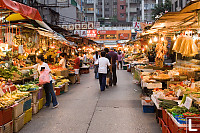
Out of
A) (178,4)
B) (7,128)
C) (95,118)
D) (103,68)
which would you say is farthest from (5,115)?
(178,4)

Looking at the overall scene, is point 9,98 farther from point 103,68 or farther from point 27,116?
point 103,68

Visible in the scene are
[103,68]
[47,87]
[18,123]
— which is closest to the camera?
[18,123]

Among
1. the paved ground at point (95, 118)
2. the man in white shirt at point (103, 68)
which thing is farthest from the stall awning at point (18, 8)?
the man in white shirt at point (103, 68)

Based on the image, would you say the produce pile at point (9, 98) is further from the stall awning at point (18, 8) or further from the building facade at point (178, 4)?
the building facade at point (178, 4)

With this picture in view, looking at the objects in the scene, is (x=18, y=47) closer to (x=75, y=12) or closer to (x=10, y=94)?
(x=10, y=94)

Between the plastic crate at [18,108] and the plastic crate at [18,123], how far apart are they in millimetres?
93

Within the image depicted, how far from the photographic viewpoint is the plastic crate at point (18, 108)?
5.74m

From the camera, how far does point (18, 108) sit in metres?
5.96

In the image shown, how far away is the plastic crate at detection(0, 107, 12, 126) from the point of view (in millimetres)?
5203

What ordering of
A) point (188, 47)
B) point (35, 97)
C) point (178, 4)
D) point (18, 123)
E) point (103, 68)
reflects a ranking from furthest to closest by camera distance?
point (178, 4) < point (103, 68) < point (35, 97) < point (188, 47) < point (18, 123)

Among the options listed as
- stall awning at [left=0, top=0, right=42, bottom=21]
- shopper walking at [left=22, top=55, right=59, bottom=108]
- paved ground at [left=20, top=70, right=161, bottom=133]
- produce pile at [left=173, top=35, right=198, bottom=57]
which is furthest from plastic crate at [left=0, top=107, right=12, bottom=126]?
produce pile at [left=173, top=35, right=198, bottom=57]

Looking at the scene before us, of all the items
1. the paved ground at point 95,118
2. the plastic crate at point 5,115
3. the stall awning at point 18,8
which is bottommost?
the paved ground at point 95,118

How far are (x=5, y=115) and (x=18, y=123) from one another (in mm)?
631

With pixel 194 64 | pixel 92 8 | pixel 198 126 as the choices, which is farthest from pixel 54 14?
pixel 92 8
